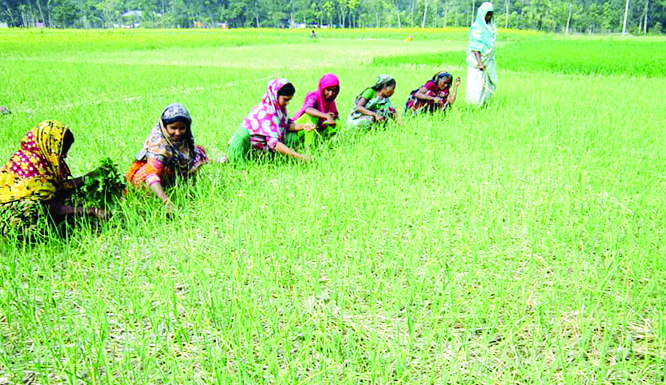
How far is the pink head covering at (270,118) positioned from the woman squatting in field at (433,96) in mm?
2195

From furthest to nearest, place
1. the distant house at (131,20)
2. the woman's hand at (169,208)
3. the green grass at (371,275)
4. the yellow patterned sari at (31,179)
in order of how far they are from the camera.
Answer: the distant house at (131,20) < the woman's hand at (169,208) < the yellow patterned sari at (31,179) < the green grass at (371,275)

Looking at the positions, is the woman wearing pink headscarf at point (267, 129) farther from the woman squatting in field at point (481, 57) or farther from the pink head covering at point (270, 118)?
the woman squatting in field at point (481, 57)

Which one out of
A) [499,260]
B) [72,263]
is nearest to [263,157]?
[72,263]

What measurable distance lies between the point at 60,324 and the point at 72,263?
1.72 feet

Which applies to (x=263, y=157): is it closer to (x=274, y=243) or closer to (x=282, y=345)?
(x=274, y=243)

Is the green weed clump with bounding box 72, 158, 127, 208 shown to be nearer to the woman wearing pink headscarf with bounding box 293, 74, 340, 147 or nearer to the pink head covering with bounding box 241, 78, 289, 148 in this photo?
the pink head covering with bounding box 241, 78, 289, 148

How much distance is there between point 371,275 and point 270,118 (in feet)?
6.53

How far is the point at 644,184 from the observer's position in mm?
3098

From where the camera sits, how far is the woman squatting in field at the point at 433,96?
5387 mm

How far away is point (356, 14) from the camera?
69.4m

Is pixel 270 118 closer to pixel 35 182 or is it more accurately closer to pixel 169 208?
pixel 169 208

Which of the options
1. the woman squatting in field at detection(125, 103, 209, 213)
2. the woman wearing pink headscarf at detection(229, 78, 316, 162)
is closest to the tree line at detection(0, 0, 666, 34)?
the woman wearing pink headscarf at detection(229, 78, 316, 162)

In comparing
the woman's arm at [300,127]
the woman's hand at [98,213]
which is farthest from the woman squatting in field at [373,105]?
the woman's hand at [98,213]

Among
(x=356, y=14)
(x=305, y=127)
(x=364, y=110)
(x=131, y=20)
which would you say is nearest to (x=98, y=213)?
(x=305, y=127)
